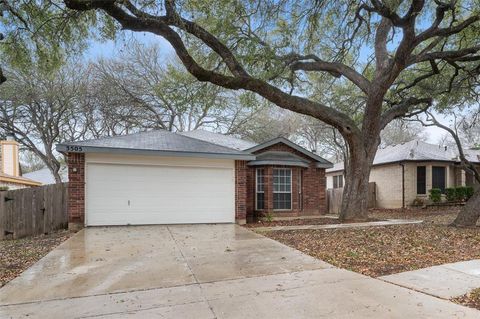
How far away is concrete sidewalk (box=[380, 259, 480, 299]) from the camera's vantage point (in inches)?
183

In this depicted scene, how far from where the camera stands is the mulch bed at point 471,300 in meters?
4.13

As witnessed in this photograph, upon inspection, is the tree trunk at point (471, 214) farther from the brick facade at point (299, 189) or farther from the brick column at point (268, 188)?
the brick column at point (268, 188)

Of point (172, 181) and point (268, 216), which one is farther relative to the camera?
point (268, 216)

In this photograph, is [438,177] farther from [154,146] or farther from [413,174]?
[154,146]

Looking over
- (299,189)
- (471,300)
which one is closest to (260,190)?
(299,189)

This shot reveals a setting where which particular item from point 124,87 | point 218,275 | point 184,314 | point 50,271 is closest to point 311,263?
point 218,275

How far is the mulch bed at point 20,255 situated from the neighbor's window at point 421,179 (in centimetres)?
1846

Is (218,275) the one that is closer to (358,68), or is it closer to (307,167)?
(307,167)

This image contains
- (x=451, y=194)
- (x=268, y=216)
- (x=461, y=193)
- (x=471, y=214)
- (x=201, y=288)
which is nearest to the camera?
(x=201, y=288)

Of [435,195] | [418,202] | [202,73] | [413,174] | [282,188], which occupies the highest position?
[202,73]

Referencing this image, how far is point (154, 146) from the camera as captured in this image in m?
11.8

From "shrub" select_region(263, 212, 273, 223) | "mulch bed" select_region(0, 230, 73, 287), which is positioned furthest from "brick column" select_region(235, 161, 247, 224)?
"mulch bed" select_region(0, 230, 73, 287)

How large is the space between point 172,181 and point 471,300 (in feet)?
30.3

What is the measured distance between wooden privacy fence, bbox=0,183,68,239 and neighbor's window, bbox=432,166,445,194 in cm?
1921
